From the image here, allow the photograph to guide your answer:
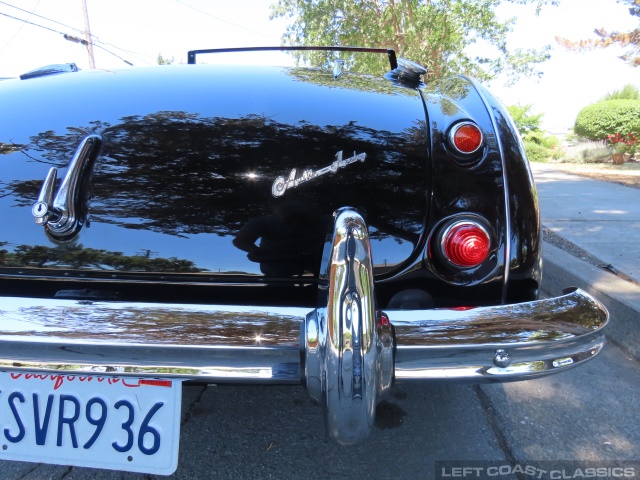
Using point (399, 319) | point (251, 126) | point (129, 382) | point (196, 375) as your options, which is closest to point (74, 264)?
point (129, 382)

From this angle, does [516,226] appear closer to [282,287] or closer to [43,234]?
[282,287]

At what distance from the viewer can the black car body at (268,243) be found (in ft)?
3.81

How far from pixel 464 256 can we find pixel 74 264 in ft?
3.67

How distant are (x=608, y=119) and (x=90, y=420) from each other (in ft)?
57.3

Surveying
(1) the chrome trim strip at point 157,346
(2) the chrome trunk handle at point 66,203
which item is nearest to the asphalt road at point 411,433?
(1) the chrome trim strip at point 157,346

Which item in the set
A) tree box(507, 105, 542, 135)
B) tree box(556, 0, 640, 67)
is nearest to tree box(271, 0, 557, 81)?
tree box(556, 0, 640, 67)

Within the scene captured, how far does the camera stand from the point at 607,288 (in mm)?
2930

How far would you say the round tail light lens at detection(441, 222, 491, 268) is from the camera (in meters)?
1.33

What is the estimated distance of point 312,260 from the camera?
1.36m

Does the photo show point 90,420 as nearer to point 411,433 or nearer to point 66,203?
point 66,203

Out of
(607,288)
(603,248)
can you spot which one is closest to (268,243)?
(607,288)

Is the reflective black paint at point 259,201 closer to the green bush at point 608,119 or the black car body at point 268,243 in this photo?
the black car body at point 268,243

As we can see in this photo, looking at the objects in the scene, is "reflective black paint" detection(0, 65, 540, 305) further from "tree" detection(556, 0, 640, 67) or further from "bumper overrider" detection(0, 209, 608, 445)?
"tree" detection(556, 0, 640, 67)

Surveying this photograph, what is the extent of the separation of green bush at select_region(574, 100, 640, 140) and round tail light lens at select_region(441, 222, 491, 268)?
15.9 meters
